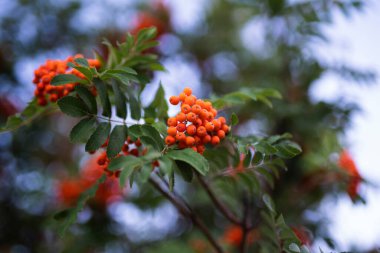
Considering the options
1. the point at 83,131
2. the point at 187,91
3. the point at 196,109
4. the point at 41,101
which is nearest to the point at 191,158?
the point at 196,109

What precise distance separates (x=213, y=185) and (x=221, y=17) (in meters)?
2.01

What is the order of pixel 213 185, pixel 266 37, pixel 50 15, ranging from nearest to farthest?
pixel 213 185 → pixel 266 37 → pixel 50 15

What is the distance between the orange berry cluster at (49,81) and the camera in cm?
140

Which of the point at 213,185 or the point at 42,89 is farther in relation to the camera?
the point at 213,185

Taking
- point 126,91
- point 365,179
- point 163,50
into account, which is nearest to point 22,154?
point 163,50

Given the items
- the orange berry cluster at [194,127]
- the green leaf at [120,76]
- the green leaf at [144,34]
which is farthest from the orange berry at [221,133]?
the green leaf at [144,34]

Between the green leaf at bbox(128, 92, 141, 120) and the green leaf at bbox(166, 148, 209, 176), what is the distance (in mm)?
306

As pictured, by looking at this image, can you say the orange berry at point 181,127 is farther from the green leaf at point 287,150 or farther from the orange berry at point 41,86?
the orange berry at point 41,86

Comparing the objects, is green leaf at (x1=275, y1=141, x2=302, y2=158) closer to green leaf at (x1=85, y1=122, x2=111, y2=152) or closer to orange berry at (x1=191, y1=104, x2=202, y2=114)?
orange berry at (x1=191, y1=104, x2=202, y2=114)

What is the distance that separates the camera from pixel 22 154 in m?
3.01

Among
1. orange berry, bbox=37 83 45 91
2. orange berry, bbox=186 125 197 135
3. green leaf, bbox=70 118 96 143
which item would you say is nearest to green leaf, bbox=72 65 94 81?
green leaf, bbox=70 118 96 143

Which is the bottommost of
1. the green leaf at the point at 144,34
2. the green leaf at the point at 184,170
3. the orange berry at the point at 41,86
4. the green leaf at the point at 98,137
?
the green leaf at the point at 184,170

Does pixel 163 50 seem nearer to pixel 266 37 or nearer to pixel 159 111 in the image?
pixel 266 37

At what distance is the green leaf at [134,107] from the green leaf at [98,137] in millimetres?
114
